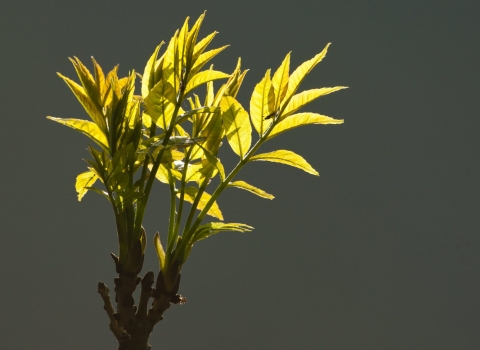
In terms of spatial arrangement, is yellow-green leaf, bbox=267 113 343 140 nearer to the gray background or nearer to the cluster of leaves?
the cluster of leaves

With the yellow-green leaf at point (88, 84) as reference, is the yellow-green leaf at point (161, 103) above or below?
below

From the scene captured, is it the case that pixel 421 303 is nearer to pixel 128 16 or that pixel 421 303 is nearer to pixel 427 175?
pixel 427 175

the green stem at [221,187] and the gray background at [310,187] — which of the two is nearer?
the green stem at [221,187]

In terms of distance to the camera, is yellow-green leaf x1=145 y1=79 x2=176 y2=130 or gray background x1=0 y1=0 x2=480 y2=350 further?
gray background x1=0 y1=0 x2=480 y2=350

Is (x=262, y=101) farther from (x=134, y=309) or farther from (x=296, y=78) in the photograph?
(x=134, y=309)

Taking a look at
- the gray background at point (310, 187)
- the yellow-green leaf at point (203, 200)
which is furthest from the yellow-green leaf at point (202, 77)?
the gray background at point (310, 187)

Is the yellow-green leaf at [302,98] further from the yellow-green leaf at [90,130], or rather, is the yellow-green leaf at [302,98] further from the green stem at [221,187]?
the yellow-green leaf at [90,130]

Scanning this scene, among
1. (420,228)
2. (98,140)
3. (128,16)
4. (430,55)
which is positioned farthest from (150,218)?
(98,140)

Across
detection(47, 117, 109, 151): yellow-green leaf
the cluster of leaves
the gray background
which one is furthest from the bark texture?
the gray background
